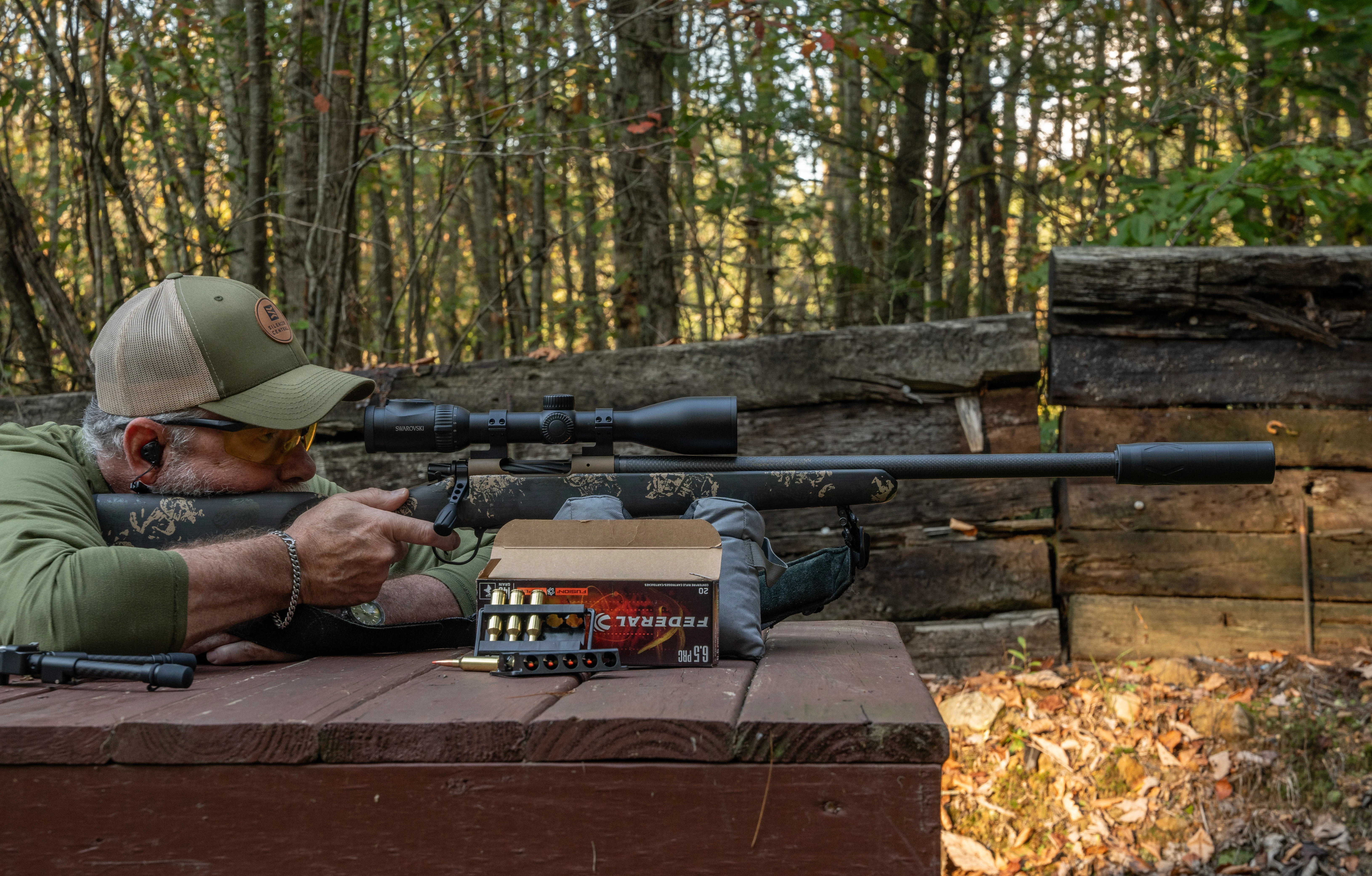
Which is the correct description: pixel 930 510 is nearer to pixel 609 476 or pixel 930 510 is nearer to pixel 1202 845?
pixel 1202 845

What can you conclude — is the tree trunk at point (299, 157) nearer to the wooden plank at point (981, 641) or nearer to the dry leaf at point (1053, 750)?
the wooden plank at point (981, 641)

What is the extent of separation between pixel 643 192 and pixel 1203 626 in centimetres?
428

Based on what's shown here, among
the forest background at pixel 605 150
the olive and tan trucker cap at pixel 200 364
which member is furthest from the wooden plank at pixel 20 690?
the forest background at pixel 605 150

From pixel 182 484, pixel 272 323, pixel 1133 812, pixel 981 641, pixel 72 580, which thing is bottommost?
pixel 1133 812

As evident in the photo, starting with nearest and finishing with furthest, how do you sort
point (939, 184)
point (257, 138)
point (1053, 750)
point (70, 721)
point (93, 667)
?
point (70, 721), point (93, 667), point (1053, 750), point (257, 138), point (939, 184)

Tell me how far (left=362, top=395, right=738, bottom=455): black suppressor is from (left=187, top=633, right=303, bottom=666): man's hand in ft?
1.79

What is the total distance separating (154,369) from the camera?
7.91 ft

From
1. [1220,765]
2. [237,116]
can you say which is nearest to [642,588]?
[1220,765]

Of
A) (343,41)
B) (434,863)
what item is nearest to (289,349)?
A: (434,863)

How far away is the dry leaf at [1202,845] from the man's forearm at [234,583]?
3286 mm

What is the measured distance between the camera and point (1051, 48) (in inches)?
322

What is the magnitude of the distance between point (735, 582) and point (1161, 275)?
301cm

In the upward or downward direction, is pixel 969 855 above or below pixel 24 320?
below

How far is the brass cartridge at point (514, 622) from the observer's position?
5.96 feet
